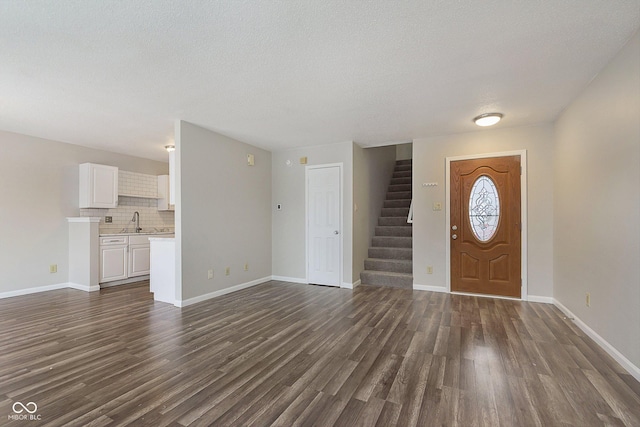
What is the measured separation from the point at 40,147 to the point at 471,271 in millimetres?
7079

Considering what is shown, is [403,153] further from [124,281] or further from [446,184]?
[124,281]

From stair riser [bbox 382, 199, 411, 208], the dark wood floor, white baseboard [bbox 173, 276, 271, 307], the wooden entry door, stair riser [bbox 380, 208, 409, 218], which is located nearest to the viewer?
the dark wood floor

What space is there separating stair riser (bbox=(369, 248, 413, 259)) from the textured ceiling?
2389 mm

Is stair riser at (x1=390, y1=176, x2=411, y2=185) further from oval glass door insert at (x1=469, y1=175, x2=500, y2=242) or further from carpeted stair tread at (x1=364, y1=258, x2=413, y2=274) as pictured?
oval glass door insert at (x1=469, y1=175, x2=500, y2=242)

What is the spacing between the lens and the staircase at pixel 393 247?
514cm

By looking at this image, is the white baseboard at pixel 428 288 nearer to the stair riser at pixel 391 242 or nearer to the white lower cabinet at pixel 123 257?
the stair riser at pixel 391 242

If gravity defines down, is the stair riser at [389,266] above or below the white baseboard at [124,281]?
above

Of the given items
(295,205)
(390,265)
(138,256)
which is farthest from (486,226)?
(138,256)

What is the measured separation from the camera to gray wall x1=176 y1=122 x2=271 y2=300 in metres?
4.01

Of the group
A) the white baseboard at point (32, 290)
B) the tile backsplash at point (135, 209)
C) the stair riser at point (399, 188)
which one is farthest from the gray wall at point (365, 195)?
the white baseboard at point (32, 290)

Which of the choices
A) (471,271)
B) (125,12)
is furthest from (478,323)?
(125,12)

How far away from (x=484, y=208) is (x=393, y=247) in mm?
1846

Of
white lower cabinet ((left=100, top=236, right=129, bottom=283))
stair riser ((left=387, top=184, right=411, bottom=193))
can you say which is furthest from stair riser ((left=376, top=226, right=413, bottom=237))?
white lower cabinet ((left=100, top=236, right=129, bottom=283))

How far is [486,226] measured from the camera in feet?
14.4
